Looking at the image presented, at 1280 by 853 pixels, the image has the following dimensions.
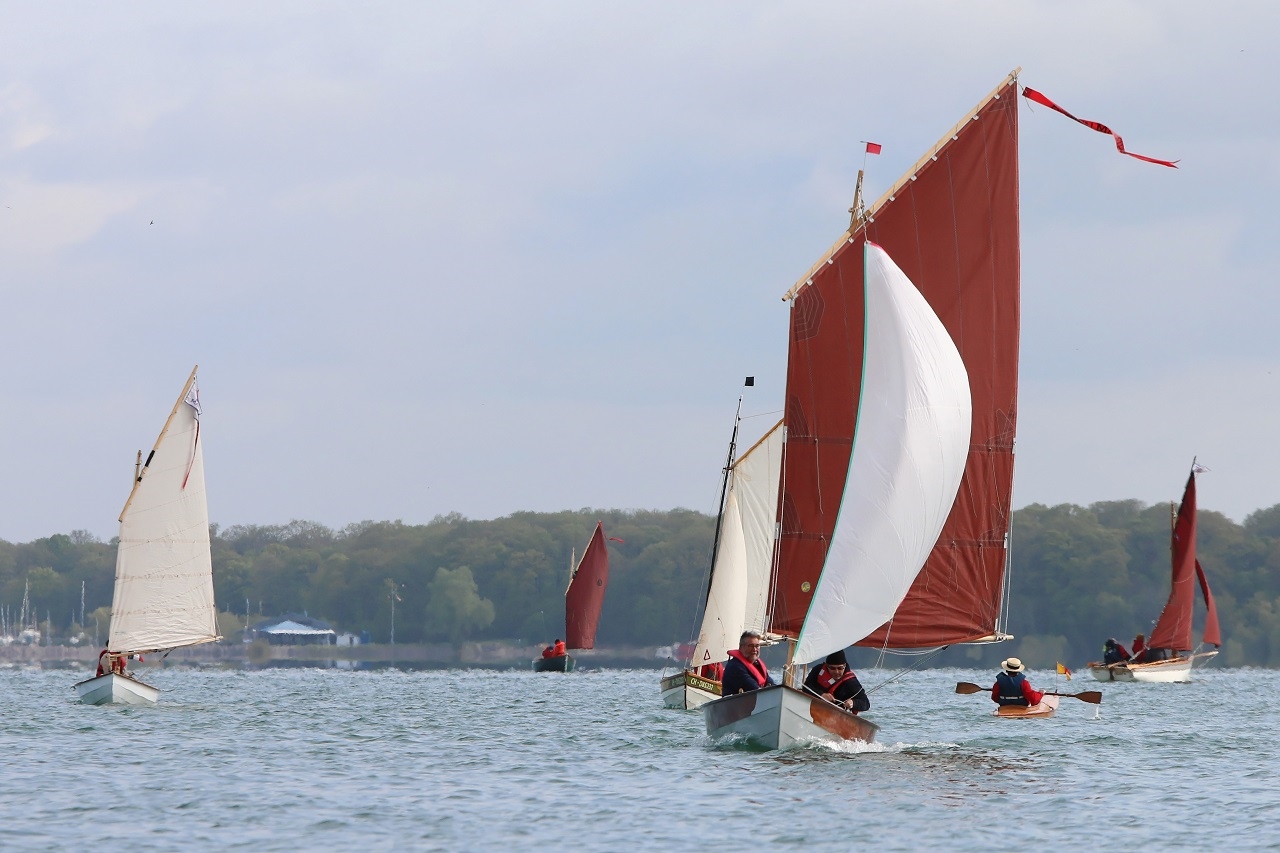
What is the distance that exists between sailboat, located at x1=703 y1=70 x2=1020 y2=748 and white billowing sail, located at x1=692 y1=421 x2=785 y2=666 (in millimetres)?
19729

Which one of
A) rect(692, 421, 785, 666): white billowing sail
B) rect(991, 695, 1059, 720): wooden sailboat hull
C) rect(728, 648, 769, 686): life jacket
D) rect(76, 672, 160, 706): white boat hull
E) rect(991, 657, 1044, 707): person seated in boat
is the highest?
rect(692, 421, 785, 666): white billowing sail

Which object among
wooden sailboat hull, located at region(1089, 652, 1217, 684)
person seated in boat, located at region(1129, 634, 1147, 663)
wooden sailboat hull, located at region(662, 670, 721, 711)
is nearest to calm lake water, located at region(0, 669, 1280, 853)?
wooden sailboat hull, located at region(662, 670, 721, 711)

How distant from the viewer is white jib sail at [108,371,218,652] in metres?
57.3

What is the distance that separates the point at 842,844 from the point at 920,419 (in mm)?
10662

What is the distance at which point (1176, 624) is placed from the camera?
86625 millimetres

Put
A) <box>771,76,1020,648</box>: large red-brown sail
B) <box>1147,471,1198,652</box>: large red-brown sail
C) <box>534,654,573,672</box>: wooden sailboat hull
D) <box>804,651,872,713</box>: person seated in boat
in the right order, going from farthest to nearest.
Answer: <box>534,654,573,672</box>: wooden sailboat hull → <box>1147,471,1198,652</box>: large red-brown sail → <box>771,76,1020,648</box>: large red-brown sail → <box>804,651,872,713</box>: person seated in boat

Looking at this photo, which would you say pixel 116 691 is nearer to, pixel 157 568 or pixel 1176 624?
pixel 157 568

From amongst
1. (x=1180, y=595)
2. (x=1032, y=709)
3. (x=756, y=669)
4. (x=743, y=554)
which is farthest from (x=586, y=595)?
(x=756, y=669)

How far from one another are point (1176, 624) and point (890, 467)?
193 ft

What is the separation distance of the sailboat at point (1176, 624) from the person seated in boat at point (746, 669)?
179 ft

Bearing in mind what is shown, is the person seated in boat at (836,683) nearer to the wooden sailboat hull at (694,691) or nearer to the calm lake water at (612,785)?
the calm lake water at (612,785)

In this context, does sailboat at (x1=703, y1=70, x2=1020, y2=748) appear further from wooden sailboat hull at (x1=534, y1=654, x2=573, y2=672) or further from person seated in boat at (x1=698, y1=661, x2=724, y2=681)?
wooden sailboat hull at (x1=534, y1=654, x2=573, y2=672)

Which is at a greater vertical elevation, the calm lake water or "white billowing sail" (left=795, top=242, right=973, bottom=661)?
"white billowing sail" (left=795, top=242, right=973, bottom=661)

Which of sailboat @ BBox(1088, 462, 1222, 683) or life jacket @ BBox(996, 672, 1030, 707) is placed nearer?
life jacket @ BBox(996, 672, 1030, 707)
